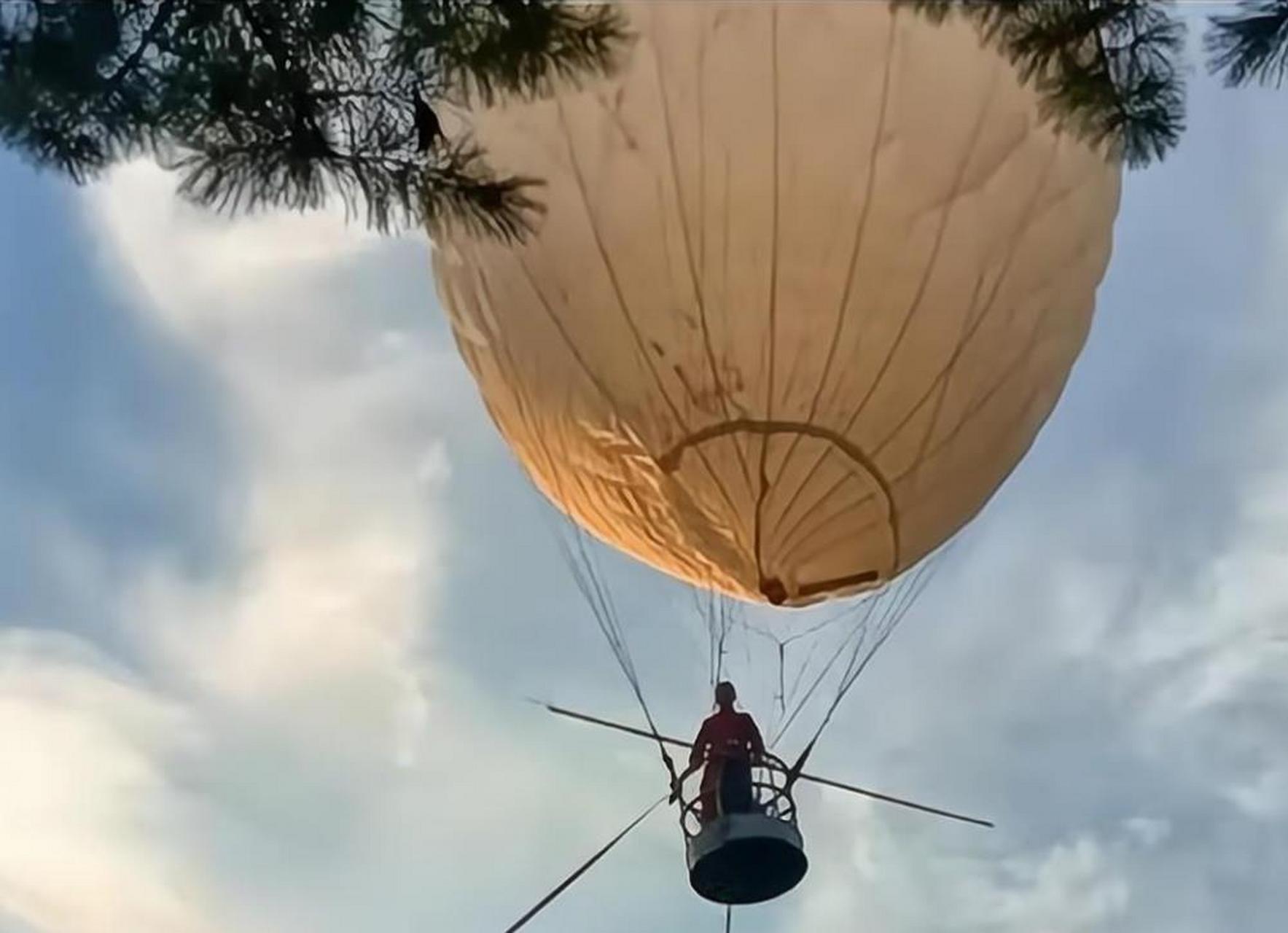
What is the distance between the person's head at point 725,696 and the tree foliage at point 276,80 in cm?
341

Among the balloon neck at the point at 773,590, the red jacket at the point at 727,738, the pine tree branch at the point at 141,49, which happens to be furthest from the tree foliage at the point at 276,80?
the red jacket at the point at 727,738

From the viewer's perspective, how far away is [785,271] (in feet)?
17.3

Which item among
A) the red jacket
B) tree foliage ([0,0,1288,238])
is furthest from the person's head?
tree foliage ([0,0,1288,238])

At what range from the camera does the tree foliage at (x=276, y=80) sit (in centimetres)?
436

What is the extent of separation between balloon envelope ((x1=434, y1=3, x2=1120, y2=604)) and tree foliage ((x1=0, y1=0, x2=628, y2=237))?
0.51 meters

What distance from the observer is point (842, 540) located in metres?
5.95

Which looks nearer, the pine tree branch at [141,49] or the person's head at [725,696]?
the pine tree branch at [141,49]

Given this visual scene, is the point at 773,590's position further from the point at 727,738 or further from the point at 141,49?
the point at 141,49

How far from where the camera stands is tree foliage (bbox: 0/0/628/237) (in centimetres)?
436

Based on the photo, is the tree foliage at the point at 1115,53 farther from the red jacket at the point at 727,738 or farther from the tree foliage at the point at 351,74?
the red jacket at the point at 727,738

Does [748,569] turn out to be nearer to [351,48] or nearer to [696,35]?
[696,35]

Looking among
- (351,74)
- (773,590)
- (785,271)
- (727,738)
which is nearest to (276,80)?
(351,74)

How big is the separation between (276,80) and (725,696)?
3739 millimetres

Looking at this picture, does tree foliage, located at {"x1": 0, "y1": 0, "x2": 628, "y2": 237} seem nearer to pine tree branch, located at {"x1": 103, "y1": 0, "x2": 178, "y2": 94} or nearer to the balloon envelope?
pine tree branch, located at {"x1": 103, "y1": 0, "x2": 178, "y2": 94}
